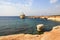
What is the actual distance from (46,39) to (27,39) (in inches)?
41.2

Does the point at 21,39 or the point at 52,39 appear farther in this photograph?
the point at 21,39

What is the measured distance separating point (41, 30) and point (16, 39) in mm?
4743

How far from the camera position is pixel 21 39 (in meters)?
5.62

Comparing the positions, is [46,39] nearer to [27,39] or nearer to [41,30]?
[27,39]

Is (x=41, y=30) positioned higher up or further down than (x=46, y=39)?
further down

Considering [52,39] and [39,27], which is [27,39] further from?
[39,27]

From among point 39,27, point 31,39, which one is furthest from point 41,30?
point 31,39

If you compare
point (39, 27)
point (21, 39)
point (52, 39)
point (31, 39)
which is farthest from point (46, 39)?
point (39, 27)

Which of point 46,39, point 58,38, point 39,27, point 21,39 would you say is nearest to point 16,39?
point 21,39

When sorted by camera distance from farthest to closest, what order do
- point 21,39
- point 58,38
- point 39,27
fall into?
1. point 39,27
2. point 21,39
3. point 58,38

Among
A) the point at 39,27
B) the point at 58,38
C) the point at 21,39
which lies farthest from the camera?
the point at 39,27

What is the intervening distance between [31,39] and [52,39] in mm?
1154

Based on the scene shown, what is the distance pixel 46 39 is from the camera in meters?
5.07

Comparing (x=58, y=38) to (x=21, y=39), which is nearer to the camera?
(x=58, y=38)
